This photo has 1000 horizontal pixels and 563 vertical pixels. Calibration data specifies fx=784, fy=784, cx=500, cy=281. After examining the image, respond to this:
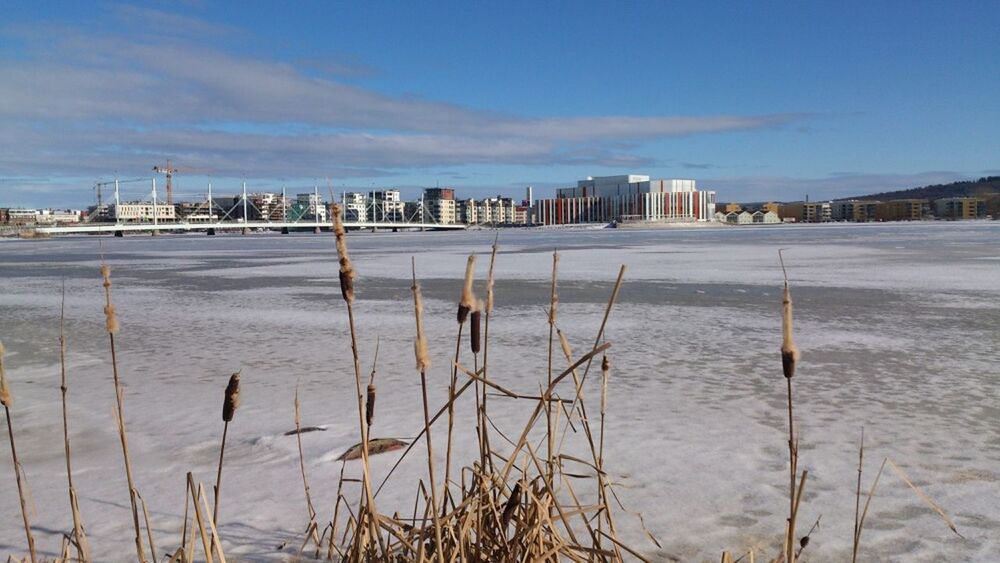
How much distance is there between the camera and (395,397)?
451 cm

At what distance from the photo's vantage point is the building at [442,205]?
179 m

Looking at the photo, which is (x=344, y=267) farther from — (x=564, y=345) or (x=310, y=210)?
(x=310, y=210)

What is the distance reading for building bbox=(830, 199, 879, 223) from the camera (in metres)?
182

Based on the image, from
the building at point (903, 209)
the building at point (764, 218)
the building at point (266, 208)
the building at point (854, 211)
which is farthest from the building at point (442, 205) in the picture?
the building at point (903, 209)

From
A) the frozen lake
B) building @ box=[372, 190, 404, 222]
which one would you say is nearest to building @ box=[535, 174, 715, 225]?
building @ box=[372, 190, 404, 222]

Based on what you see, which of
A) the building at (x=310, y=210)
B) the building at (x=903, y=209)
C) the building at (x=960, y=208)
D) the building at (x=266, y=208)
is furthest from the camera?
the building at (x=903, y=209)

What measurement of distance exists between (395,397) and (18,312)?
268 inches

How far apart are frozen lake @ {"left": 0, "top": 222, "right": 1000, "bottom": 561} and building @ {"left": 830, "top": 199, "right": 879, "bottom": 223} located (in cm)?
18291

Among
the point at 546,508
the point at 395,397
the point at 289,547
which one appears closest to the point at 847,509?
the point at 546,508

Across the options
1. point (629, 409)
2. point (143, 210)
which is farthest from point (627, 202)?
point (629, 409)

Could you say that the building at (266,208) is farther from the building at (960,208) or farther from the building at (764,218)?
the building at (960,208)

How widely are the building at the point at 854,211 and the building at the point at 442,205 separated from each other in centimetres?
9068

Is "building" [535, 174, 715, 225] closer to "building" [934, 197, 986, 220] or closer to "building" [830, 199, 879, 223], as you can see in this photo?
"building" [830, 199, 879, 223]

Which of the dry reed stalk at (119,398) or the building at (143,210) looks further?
the building at (143,210)
